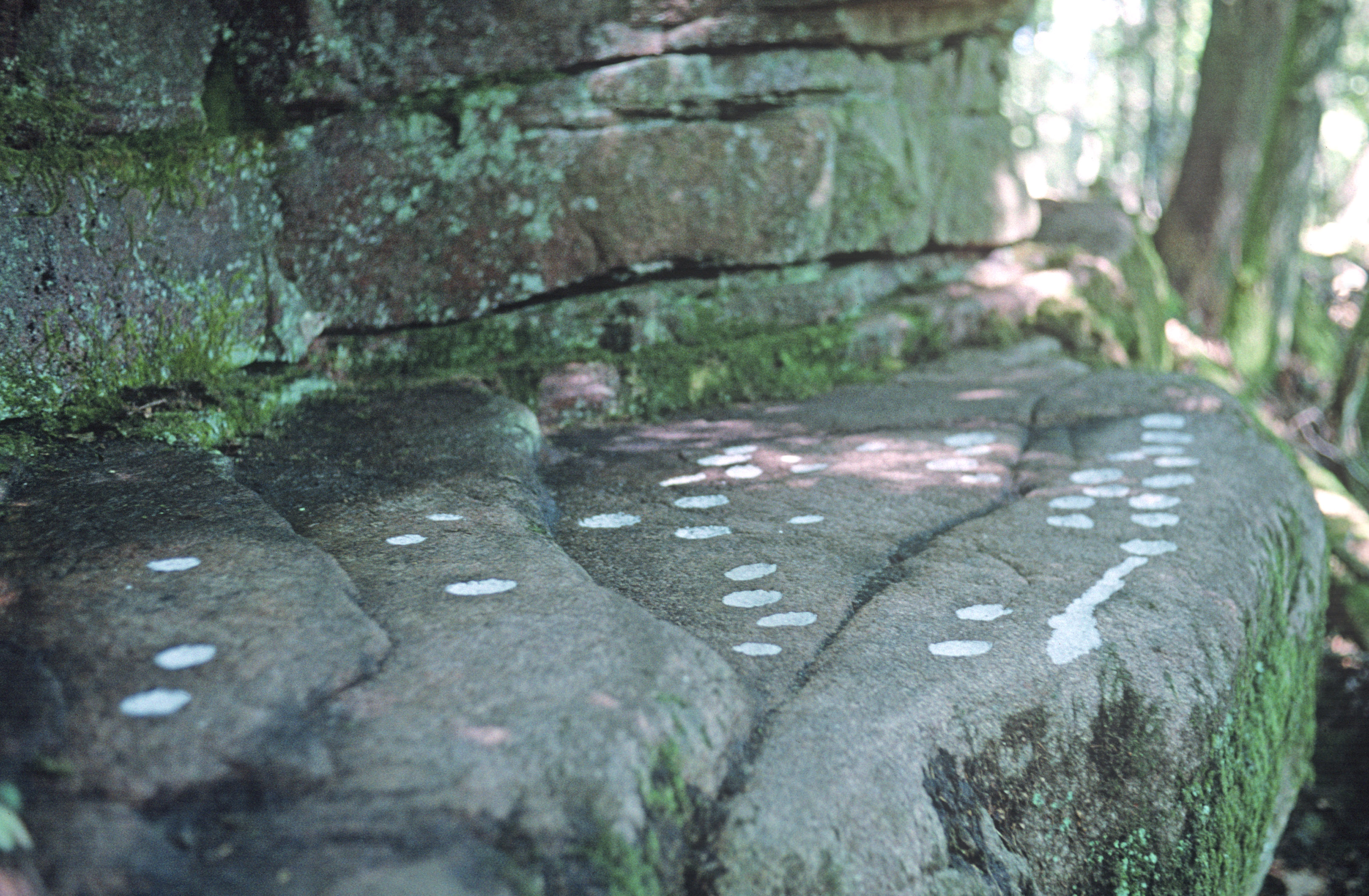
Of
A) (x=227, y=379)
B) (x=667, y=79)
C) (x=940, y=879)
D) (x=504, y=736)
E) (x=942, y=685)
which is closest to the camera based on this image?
(x=504, y=736)

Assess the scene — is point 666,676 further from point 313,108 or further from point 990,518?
point 313,108

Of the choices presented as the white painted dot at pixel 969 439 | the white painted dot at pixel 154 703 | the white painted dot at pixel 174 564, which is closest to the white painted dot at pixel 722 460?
the white painted dot at pixel 969 439

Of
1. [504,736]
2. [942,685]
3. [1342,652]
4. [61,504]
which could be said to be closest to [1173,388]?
[1342,652]

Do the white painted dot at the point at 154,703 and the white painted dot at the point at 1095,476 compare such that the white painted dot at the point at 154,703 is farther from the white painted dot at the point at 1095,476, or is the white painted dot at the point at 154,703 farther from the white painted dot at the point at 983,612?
the white painted dot at the point at 1095,476

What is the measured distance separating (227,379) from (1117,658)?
3.01 m

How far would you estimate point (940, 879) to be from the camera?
160 cm

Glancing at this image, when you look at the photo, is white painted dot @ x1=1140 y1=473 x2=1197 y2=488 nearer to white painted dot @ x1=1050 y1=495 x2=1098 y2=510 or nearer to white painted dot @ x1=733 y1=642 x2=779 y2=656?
white painted dot @ x1=1050 y1=495 x2=1098 y2=510

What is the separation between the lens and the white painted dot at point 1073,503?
9.52ft

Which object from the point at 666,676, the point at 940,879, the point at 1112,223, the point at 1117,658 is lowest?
the point at 940,879

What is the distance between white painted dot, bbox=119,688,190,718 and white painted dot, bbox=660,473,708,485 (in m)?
1.77

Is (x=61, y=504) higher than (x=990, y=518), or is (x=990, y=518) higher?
(x=61, y=504)

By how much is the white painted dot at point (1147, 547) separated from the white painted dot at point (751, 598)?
1.07m

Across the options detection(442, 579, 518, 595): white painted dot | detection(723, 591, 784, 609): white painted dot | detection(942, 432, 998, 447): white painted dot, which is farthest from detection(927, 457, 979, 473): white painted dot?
detection(442, 579, 518, 595): white painted dot

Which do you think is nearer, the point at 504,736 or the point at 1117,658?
the point at 504,736
